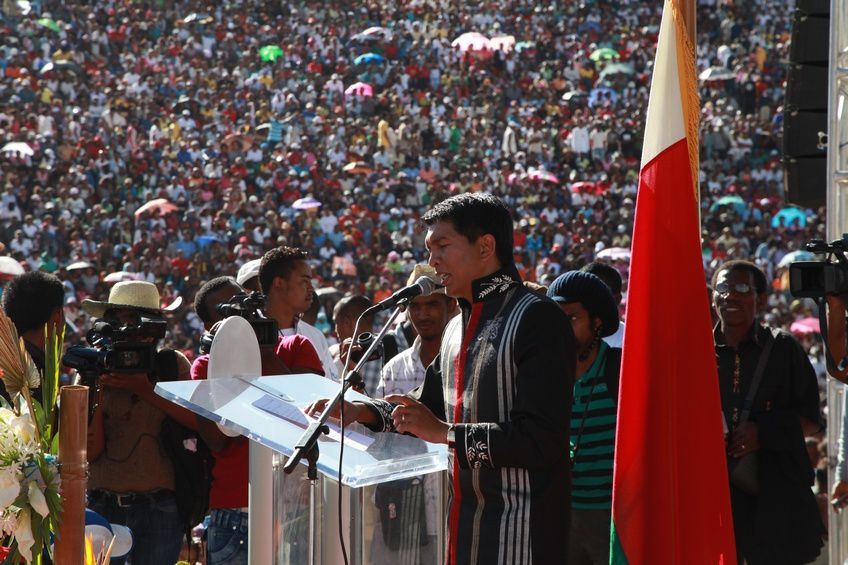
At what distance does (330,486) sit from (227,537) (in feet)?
3.60

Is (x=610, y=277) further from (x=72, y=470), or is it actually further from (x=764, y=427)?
(x=72, y=470)

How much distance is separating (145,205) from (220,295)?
14.3 metres

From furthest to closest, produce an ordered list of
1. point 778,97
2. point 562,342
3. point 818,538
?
point 778,97, point 818,538, point 562,342

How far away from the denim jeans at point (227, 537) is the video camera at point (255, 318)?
24.6 inches

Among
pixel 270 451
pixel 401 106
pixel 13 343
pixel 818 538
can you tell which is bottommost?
pixel 818 538

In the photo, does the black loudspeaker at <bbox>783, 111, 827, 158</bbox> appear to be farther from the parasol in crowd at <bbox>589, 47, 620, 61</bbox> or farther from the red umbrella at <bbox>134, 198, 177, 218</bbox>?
the parasol in crowd at <bbox>589, 47, 620, 61</bbox>

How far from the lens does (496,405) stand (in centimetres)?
295

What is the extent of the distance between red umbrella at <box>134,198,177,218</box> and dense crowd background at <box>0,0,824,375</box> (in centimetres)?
10

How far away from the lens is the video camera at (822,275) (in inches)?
156

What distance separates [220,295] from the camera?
522cm

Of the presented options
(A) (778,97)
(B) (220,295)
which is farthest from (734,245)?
(B) (220,295)

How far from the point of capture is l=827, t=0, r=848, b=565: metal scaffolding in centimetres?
513

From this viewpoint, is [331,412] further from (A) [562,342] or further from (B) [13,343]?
(B) [13,343]

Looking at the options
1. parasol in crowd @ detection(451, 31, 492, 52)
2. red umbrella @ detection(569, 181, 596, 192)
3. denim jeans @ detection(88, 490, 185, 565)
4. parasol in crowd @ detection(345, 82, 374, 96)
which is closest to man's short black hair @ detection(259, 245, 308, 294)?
denim jeans @ detection(88, 490, 185, 565)
